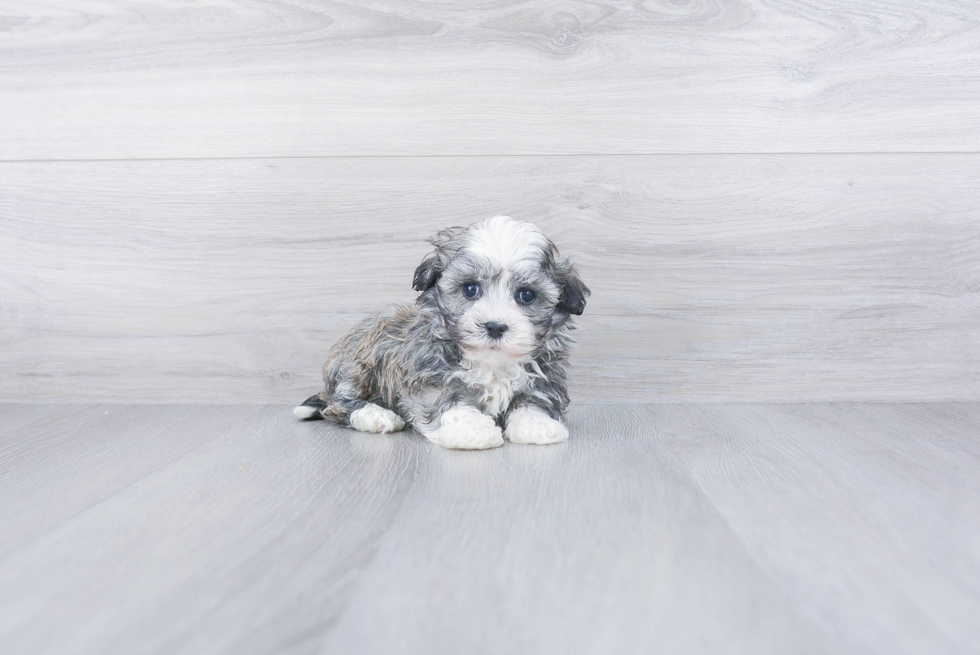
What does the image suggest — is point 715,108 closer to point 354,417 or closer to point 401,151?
point 401,151

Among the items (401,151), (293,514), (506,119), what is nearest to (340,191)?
(401,151)

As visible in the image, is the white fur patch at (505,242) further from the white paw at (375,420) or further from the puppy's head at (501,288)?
the white paw at (375,420)

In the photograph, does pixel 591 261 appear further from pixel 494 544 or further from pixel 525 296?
pixel 494 544

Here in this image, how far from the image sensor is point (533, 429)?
1631 mm

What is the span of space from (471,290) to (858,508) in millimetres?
828

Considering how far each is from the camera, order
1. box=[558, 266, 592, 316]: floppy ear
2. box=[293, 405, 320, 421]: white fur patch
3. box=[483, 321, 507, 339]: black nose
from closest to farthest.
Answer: box=[483, 321, 507, 339]: black nose, box=[558, 266, 592, 316]: floppy ear, box=[293, 405, 320, 421]: white fur patch

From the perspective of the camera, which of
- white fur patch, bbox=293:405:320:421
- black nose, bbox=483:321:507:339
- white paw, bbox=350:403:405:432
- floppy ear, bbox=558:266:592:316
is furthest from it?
white fur patch, bbox=293:405:320:421

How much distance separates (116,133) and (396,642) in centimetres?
191

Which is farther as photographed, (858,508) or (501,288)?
(501,288)

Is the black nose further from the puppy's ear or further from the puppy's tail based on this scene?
the puppy's tail

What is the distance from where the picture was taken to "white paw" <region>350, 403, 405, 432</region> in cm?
177

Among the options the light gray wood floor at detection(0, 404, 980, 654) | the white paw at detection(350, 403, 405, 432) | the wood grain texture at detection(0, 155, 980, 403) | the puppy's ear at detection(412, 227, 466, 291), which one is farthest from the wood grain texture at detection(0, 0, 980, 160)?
the light gray wood floor at detection(0, 404, 980, 654)

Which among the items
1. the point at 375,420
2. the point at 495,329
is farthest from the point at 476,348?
the point at 375,420

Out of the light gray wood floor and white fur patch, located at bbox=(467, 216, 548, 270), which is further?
white fur patch, located at bbox=(467, 216, 548, 270)
